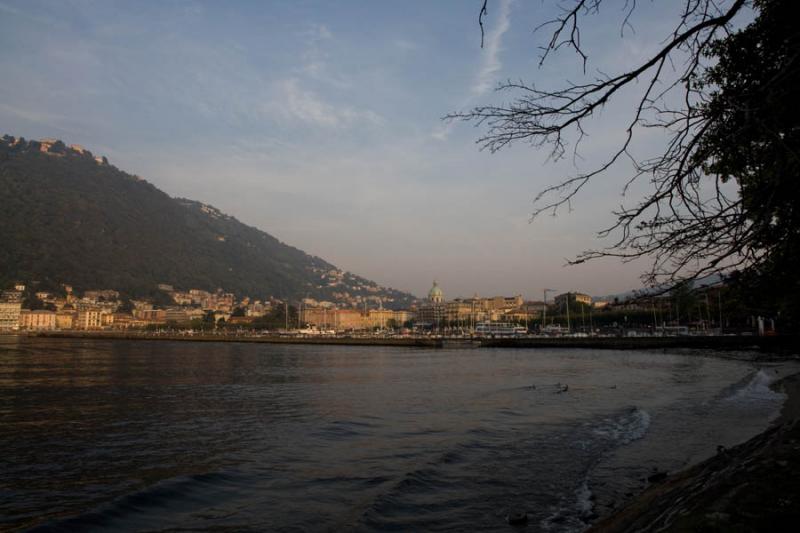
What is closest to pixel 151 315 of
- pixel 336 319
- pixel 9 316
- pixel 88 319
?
pixel 88 319

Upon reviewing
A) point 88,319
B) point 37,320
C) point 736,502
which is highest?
point 88,319

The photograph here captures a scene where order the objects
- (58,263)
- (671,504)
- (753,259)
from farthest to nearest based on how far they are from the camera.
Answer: (58,263) < (671,504) < (753,259)

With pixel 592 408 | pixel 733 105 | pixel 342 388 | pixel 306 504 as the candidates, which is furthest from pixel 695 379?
pixel 733 105

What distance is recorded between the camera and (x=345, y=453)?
9.37 meters

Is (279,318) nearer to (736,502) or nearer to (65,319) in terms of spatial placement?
(65,319)

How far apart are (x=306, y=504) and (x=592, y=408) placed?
10460mm

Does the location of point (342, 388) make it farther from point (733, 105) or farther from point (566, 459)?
point (733, 105)

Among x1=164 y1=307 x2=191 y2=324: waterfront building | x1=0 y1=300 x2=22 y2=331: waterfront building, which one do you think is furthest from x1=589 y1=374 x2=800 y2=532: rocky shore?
x1=164 y1=307 x2=191 y2=324: waterfront building

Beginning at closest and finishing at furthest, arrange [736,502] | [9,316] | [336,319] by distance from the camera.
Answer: [736,502] → [9,316] → [336,319]

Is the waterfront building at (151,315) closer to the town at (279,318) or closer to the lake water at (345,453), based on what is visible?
the town at (279,318)

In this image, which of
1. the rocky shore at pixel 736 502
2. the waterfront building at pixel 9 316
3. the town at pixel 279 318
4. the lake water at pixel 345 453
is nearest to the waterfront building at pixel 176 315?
the town at pixel 279 318

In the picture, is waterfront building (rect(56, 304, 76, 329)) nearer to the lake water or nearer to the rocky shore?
the lake water

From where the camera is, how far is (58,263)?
171 m

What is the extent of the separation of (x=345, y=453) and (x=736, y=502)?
704 centimetres
